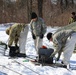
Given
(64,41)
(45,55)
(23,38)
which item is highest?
(64,41)

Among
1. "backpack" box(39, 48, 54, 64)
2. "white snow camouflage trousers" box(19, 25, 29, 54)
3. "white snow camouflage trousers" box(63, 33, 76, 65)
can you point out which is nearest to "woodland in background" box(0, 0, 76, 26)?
"white snow camouflage trousers" box(19, 25, 29, 54)

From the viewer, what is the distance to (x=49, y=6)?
41.7m

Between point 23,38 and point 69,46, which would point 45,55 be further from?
point 23,38

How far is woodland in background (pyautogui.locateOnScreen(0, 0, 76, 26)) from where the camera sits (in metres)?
33.9

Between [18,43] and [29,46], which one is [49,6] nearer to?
[29,46]

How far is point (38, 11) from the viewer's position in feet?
122

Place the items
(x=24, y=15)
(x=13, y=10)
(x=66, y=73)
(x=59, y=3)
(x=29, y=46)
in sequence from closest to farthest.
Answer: (x=66, y=73)
(x=29, y=46)
(x=24, y=15)
(x=13, y=10)
(x=59, y=3)

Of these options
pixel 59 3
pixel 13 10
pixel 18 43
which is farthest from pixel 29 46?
pixel 59 3

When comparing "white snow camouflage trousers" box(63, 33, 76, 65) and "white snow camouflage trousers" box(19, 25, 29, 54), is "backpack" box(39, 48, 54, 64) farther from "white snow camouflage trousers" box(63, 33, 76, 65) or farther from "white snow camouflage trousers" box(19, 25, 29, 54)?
"white snow camouflage trousers" box(19, 25, 29, 54)

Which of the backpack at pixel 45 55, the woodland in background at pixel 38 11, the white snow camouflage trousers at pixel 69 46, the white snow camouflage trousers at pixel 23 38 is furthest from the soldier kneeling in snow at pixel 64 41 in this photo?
the woodland in background at pixel 38 11

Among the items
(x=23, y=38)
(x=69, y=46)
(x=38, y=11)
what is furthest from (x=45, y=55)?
(x=38, y=11)

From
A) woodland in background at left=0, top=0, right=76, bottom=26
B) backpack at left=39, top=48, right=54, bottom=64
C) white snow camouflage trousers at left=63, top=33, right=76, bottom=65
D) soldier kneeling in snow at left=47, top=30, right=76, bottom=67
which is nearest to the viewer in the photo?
soldier kneeling in snow at left=47, top=30, right=76, bottom=67

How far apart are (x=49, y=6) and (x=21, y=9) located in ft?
11.3

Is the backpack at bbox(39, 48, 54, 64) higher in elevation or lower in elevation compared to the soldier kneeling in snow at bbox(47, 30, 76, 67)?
lower
